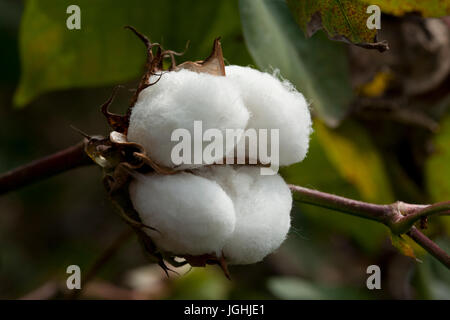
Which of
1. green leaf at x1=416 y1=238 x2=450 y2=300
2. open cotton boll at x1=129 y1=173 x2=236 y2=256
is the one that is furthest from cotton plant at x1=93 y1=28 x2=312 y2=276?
green leaf at x1=416 y1=238 x2=450 y2=300

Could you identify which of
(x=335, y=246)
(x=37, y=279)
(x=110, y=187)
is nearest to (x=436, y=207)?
(x=110, y=187)

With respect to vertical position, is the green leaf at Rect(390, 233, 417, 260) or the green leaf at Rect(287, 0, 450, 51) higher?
the green leaf at Rect(287, 0, 450, 51)

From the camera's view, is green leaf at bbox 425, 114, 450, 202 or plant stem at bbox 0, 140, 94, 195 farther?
green leaf at bbox 425, 114, 450, 202

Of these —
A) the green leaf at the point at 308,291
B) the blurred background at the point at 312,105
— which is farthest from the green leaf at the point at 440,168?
the green leaf at the point at 308,291

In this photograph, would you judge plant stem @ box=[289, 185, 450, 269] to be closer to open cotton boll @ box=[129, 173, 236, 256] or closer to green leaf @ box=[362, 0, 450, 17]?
open cotton boll @ box=[129, 173, 236, 256]

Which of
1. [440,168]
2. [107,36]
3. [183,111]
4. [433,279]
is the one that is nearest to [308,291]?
[433,279]
